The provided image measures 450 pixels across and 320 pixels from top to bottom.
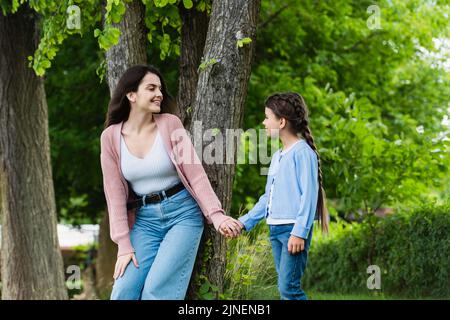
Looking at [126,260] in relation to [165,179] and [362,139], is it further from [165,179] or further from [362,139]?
[362,139]

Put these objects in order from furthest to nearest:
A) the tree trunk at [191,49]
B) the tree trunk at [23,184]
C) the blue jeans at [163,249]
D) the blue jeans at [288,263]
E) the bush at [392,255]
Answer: the tree trunk at [23,184] < the bush at [392,255] < the tree trunk at [191,49] < the blue jeans at [288,263] < the blue jeans at [163,249]

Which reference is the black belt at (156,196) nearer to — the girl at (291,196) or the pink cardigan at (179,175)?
the pink cardigan at (179,175)

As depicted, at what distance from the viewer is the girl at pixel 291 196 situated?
4.58 m

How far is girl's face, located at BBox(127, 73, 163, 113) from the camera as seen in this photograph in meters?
4.66

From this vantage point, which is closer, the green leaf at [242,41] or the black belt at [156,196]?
the black belt at [156,196]

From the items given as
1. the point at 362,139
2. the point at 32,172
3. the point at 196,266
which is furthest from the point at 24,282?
the point at 196,266

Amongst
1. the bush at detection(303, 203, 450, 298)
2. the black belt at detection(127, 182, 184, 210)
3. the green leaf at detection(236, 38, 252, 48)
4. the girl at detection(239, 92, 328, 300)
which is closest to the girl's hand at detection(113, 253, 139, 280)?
the black belt at detection(127, 182, 184, 210)

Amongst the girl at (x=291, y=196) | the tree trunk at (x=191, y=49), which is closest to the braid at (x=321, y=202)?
the girl at (x=291, y=196)

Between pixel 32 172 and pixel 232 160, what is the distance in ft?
20.4

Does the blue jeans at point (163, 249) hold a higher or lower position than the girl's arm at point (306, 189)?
lower

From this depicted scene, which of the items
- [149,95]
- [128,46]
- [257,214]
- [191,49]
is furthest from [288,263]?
[128,46]

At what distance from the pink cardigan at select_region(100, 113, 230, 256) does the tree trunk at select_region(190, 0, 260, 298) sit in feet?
2.12

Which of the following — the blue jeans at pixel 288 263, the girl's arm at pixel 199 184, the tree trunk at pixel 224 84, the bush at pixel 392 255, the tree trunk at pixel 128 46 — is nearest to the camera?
the girl's arm at pixel 199 184
